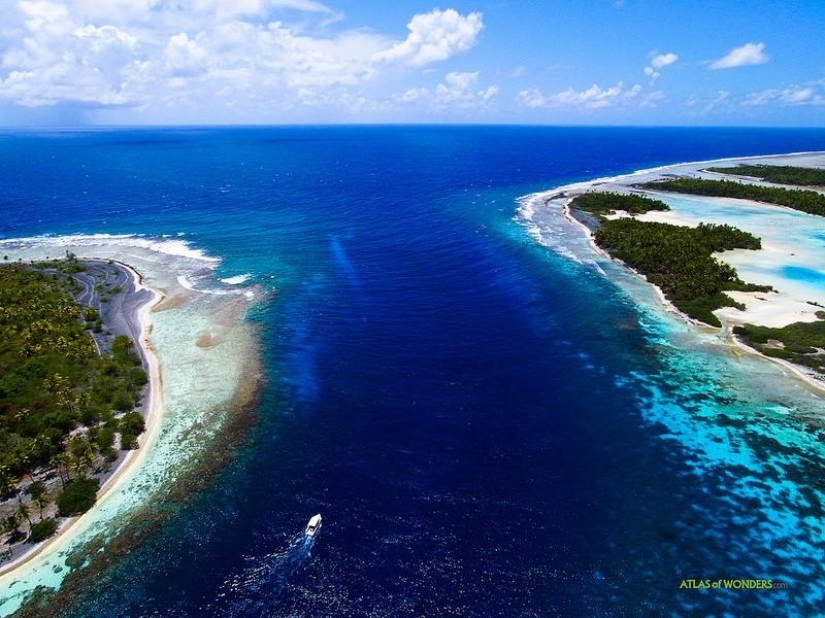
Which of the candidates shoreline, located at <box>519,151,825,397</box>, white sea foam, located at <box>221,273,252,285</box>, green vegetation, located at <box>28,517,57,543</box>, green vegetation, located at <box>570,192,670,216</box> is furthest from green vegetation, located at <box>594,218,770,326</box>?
green vegetation, located at <box>28,517,57,543</box>

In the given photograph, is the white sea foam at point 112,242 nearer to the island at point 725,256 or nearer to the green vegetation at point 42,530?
the green vegetation at point 42,530

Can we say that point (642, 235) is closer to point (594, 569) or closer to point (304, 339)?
point (304, 339)

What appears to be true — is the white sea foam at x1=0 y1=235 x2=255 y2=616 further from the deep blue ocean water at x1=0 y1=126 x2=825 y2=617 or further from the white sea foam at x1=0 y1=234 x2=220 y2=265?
the deep blue ocean water at x1=0 y1=126 x2=825 y2=617

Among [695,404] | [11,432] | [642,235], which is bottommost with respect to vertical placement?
[11,432]

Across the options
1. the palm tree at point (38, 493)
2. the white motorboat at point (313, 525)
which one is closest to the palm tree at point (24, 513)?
the palm tree at point (38, 493)

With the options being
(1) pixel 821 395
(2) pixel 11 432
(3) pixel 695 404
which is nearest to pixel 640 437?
(3) pixel 695 404
